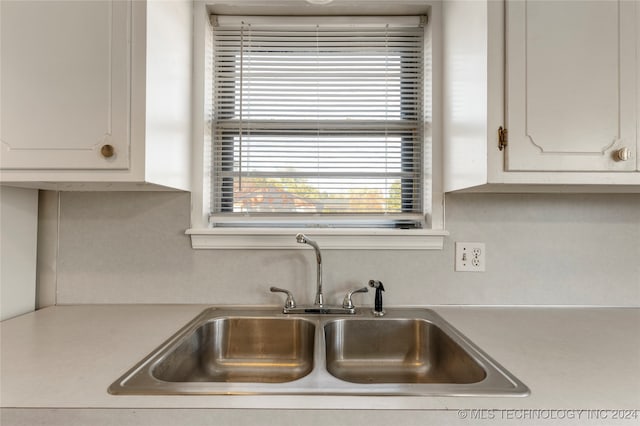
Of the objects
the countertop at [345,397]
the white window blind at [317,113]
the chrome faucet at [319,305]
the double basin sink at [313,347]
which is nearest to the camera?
the countertop at [345,397]

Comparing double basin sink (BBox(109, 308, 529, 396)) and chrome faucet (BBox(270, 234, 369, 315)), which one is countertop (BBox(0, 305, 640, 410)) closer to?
double basin sink (BBox(109, 308, 529, 396))

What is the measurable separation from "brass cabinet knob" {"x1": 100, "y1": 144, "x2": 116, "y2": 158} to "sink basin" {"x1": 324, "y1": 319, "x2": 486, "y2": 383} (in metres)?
0.87

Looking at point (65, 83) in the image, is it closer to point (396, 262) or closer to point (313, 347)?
point (313, 347)

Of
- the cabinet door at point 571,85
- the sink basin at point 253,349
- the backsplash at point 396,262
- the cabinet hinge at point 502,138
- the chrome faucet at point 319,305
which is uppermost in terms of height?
the cabinet door at point 571,85

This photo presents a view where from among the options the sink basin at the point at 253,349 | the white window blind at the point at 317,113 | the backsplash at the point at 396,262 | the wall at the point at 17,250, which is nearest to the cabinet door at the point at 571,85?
the backsplash at the point at 396,262

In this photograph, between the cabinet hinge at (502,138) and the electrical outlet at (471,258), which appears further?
the electrical outlet at (471,258)

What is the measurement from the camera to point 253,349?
47.3 inches

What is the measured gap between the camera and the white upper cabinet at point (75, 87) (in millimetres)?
963

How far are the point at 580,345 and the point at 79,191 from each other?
5.96 feet

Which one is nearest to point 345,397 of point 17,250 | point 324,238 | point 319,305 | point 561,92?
point 319,305

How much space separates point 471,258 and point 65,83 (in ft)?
4.97

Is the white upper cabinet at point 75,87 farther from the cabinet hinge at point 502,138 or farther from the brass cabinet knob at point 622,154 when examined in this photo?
the brass cabinet knob at point 622,154

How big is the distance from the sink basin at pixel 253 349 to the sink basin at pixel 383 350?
0.11m

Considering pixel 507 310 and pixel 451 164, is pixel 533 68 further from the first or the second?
pixel 507 310
